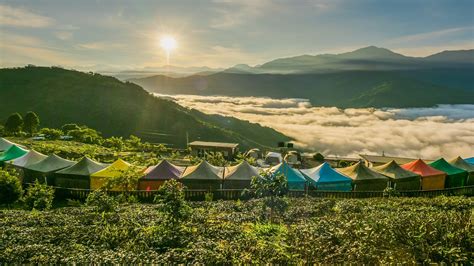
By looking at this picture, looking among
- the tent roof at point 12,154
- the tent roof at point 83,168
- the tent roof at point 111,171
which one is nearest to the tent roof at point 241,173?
the tent roof at point 111,171

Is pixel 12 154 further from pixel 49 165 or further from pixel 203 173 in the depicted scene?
pixel 203 173

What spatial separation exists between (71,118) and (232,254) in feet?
408

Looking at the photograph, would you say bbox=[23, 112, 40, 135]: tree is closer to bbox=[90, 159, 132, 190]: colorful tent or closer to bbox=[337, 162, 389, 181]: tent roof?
bbox=[90, 159, 132, 190]: colorful tent

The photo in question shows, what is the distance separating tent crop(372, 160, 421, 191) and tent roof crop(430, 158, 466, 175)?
370 centimetres

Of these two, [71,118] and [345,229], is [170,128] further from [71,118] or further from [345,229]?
[345,229]

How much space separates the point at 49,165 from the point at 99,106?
108 meters

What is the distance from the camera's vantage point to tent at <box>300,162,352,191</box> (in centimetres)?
3183

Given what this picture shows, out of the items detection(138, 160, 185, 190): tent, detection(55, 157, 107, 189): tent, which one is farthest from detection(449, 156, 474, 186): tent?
detection(55, 157, 107, 189): tent

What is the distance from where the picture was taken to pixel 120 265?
1008cm

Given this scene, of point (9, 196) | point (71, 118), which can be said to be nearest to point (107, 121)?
point (71, 118)

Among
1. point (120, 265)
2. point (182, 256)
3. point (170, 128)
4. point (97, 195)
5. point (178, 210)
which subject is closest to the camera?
point (120, 265)

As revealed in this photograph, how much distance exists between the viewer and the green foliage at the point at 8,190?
77.9 ft

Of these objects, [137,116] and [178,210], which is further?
[137,116]

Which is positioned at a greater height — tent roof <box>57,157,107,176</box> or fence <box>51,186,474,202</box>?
tent roof <box>57,157,107,176</box>
